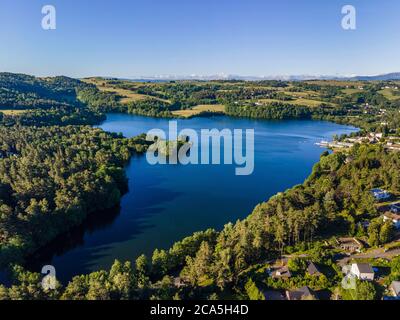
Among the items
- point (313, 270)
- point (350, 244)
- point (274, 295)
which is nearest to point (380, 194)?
point (350, 244)

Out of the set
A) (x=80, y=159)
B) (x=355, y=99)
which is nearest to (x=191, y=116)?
(x=80, y=159)

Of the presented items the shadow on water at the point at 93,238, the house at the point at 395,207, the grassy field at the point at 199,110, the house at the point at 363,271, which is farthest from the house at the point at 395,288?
the grassy field at the point at 199,110

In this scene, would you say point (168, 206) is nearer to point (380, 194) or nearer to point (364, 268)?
point (364, 268)

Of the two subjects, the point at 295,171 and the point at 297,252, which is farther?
the point at 295,171

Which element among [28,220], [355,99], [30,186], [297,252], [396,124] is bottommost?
[297,252]

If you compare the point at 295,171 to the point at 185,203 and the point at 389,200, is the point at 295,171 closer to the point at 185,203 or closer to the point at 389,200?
the point at 389,200

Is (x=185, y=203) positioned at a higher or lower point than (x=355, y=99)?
lower
